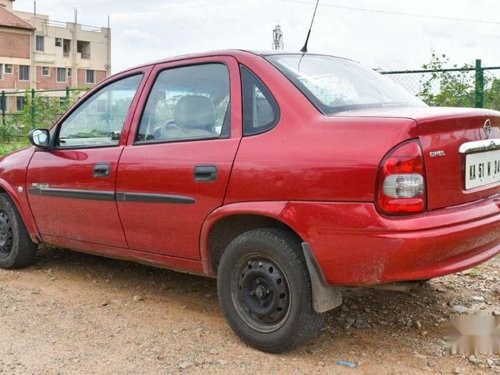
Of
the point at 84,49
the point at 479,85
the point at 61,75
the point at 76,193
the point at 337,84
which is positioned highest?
the point at 84,49

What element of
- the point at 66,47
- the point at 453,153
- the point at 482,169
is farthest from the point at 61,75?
the point at 453,153

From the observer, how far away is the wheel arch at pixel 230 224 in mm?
3095

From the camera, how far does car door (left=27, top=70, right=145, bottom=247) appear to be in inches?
159

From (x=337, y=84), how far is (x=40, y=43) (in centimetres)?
6379

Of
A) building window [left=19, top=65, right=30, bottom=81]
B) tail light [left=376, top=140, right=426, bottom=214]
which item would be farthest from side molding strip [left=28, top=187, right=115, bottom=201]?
building window [left=19, top=65, right=30, bottom=81]

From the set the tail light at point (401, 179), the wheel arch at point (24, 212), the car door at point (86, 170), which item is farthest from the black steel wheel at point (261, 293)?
the wheel arch at point (24, 212)

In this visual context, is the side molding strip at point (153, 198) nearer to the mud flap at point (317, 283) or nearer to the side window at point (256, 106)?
the side window at point (256, 106)

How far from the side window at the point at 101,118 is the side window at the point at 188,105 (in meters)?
0.25

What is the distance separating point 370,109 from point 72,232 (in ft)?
8.06

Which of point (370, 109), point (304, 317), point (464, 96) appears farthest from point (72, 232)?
point (464, 96)

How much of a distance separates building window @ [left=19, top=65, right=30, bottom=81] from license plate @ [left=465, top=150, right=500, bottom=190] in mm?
59933

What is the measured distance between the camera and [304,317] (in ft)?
9.97

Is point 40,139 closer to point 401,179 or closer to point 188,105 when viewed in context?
point 188,105

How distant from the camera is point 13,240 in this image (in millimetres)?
4953
